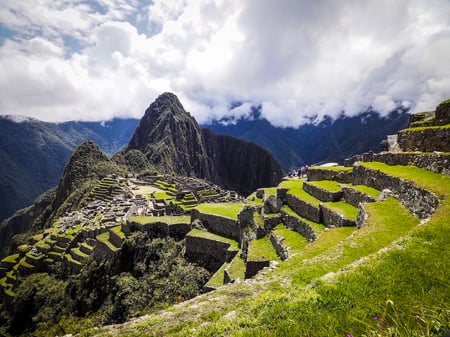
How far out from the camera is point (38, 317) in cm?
2798

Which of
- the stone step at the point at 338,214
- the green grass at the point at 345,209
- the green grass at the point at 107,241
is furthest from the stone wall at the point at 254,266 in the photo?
the green grass at the point at 107,241

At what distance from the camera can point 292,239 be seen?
13.0 m

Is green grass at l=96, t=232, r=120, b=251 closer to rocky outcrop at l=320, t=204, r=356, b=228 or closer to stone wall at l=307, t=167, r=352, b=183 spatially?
stone wall at l=307, t=167, r=352, b=183

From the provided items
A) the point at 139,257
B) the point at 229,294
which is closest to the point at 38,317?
the point at 139,257

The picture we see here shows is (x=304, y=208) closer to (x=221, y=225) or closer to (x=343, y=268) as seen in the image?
(x=343, y=268)

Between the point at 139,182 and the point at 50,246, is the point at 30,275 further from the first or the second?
the point at 139,182

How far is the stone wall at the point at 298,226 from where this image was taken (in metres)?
12.1

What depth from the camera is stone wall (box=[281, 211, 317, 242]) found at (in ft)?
39.8

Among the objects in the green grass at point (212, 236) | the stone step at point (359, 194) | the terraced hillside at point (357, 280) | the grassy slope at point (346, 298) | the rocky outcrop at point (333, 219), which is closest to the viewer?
the grassy slope at point (346, 298)

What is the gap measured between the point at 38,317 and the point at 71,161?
118m

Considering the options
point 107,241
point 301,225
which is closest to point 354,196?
point 301,225

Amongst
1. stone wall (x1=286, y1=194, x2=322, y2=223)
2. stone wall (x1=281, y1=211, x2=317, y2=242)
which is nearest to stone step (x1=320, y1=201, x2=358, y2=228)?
stone wall (x1=286, y1=194, x2=322, y2=223)

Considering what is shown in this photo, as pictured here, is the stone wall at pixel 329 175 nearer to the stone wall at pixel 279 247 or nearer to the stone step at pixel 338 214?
the stone step at pixel 338 214

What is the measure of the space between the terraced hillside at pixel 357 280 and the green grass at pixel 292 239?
0.21 ft
